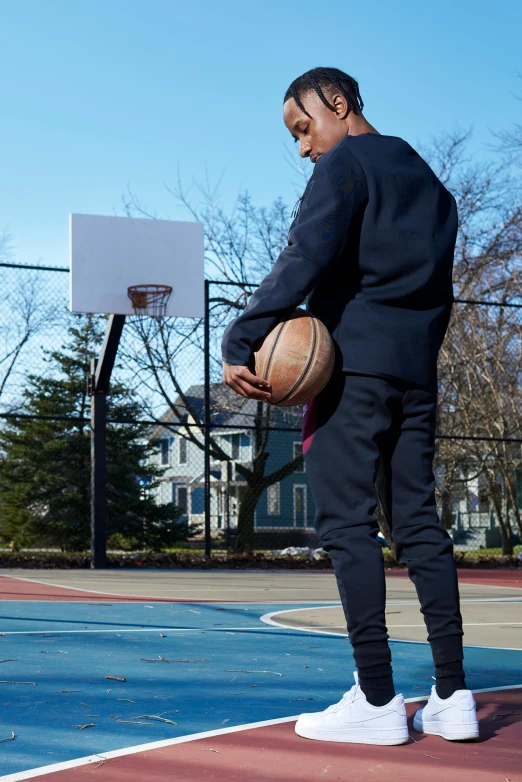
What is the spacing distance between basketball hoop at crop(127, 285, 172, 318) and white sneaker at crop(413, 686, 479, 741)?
932 centimetres

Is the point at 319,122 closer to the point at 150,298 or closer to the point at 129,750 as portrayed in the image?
the point at 129,750

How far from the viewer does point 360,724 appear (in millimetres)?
2484

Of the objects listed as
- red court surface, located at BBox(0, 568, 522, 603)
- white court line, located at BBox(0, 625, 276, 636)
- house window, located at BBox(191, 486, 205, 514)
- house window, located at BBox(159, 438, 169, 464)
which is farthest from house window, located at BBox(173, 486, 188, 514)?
white court line, located at BBox(0, 625, 276, 636)

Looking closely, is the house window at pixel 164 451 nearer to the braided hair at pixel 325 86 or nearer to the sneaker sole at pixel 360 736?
the braided hair at pixel 325 86

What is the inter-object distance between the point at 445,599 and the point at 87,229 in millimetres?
9676

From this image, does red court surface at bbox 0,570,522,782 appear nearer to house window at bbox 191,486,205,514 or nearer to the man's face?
the man's face

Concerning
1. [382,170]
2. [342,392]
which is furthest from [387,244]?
[342,392]

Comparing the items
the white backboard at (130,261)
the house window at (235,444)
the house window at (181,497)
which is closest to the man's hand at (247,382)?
the white backboard at (130,261)

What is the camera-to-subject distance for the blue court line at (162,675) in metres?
2.50

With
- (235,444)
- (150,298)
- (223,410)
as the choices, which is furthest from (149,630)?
(235,444)

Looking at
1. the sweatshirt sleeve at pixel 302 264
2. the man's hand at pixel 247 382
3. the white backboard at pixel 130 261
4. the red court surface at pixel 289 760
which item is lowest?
the red court surface at pixel 289 760

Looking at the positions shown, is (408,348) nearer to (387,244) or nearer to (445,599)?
(387,244)

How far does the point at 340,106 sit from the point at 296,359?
85 cm

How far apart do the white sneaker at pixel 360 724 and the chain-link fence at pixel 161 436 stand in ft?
39.8
